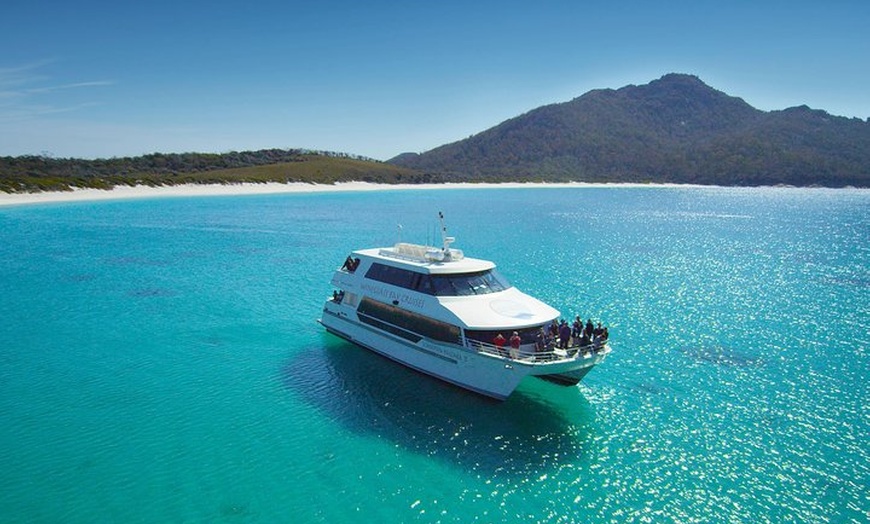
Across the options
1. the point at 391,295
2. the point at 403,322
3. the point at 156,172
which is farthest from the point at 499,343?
the point at 156,172

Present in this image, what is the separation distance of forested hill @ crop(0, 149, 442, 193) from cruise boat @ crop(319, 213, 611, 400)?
396 ft

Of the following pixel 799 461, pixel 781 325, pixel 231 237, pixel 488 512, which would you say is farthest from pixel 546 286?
pixel 231 237

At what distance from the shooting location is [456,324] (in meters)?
20.1

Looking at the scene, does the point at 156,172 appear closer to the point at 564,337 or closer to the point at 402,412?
the point at 402,412

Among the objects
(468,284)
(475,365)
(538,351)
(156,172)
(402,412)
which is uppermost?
(156,172)

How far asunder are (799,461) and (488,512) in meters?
11.2

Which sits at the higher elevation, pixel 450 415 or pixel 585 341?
pixel 585 341

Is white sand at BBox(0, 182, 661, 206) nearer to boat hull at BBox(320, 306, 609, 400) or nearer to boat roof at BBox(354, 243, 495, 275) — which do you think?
boat roof at BBox(354, 243, 495, 275)

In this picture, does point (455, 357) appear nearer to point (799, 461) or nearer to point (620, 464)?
point (620, 464)

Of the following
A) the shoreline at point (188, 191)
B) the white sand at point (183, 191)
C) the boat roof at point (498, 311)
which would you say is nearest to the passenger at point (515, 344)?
the boat roof at point (498, 311)

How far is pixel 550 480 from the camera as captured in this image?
15.6 metres

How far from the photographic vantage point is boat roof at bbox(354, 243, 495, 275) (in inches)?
884

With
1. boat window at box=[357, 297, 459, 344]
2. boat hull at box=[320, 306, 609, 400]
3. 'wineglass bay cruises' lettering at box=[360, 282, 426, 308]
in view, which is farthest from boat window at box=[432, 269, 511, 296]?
boat hull at box=[320, 306, 609, 400]

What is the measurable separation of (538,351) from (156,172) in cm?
18097
